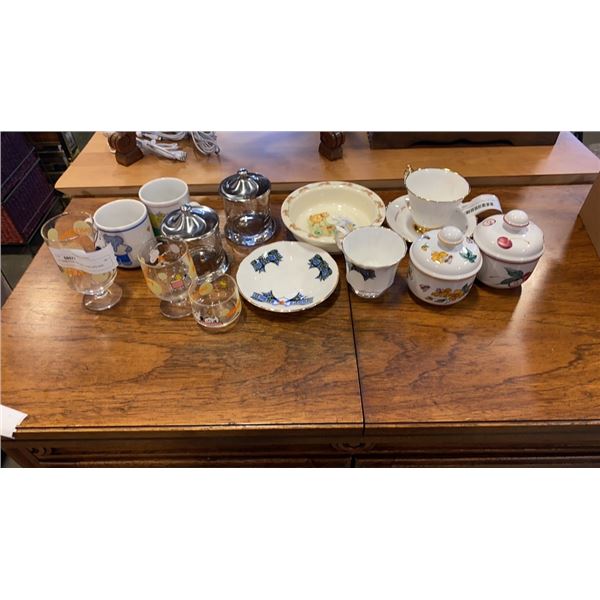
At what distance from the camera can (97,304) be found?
2.95 ft

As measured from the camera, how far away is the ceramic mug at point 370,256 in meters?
0.84

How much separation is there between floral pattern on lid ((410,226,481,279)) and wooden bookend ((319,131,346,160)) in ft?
1.67

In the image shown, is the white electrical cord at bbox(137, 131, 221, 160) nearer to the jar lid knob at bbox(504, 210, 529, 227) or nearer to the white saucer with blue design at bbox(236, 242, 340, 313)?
the white saucer with blue design at bbox(236, 242, 340, 313)

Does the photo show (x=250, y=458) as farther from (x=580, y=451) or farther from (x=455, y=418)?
(x=580, y=451)

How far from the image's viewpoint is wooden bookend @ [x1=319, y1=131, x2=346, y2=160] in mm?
1206

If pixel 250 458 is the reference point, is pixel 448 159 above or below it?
above

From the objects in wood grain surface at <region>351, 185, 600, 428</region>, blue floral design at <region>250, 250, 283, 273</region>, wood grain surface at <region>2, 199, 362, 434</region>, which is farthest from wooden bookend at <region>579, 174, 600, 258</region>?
blue floral design at <region>250, 250, 283, 273</region>

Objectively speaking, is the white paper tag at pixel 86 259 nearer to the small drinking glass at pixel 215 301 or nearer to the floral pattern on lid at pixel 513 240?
the small drinking glass at pixel 215 301

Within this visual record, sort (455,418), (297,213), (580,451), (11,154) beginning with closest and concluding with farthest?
(455,418)
(580,451)
(297,213)
(11,154)

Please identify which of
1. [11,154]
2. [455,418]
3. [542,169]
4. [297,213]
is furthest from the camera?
[11,154]

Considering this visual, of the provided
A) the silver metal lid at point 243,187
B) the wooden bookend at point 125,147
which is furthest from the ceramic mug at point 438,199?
the wooden bookend at point 125,147

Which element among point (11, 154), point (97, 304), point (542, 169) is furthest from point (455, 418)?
point (11, 154)

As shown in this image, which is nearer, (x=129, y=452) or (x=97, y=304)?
(x=129, y=452)

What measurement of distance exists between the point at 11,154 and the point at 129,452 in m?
1.56
